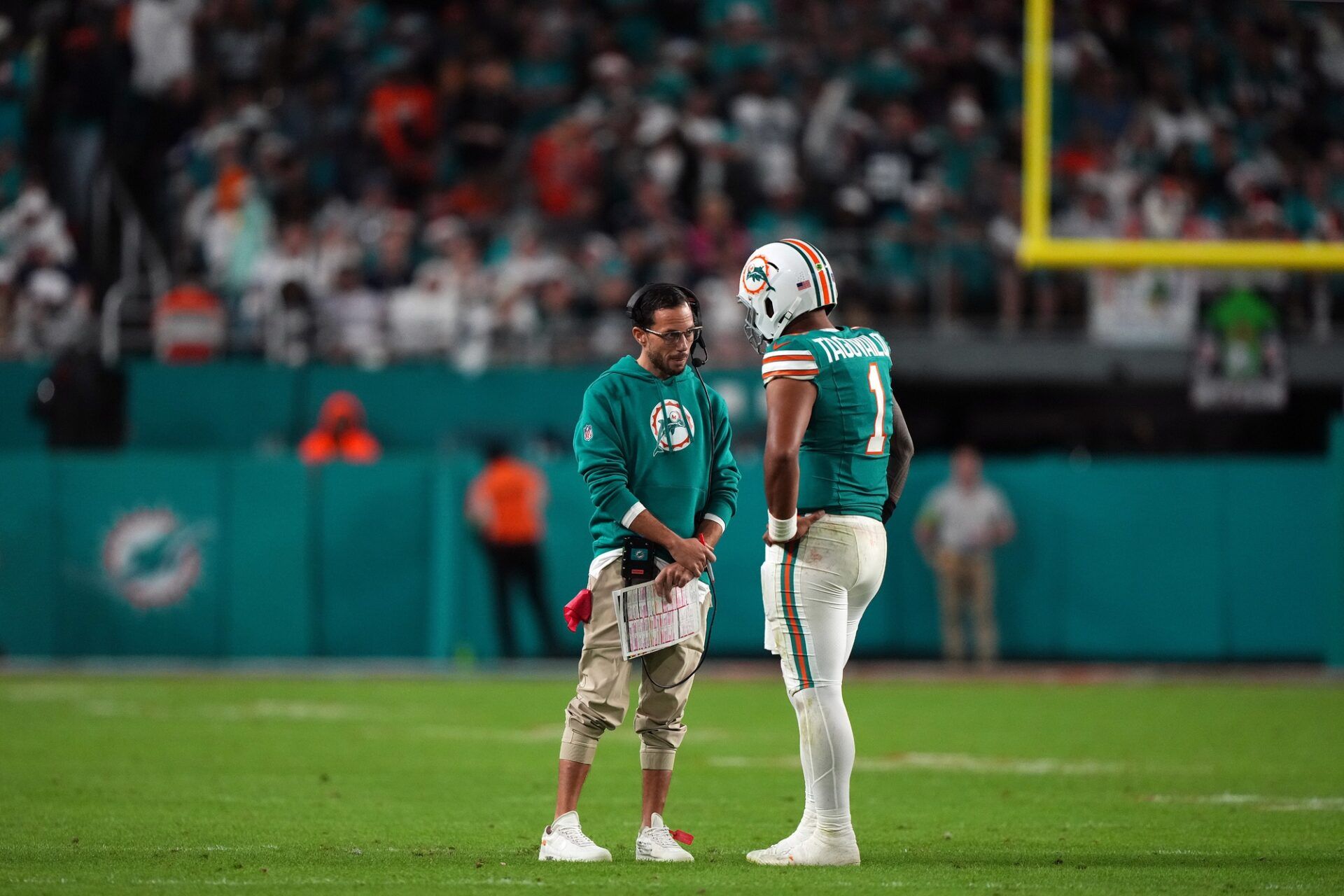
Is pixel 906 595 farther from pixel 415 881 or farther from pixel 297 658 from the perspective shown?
pixel 415 881

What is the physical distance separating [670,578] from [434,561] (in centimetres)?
1170

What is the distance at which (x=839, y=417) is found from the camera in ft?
21.2

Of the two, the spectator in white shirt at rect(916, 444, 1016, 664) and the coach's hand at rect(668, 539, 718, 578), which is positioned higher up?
the coach's hand at rect(668, 539, 718, 578)

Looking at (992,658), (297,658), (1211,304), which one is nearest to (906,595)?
(992,658)

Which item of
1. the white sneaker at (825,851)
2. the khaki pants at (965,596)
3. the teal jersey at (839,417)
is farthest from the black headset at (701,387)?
the khaki pants at (965,596)

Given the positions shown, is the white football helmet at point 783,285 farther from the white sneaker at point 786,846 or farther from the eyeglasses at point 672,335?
the white sneaker at point 786,846

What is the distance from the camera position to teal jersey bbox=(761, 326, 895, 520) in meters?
6.43

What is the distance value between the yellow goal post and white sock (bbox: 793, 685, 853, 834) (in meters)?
8.81

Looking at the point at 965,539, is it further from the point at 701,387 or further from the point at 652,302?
the point at 652,302

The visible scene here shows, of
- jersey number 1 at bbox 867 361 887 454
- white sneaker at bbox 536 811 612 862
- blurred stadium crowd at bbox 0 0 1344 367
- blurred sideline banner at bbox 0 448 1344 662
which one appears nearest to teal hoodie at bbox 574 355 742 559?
jersey number 1 at bbox 867 361 887 454

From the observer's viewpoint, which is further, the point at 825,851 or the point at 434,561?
the point at 434,561

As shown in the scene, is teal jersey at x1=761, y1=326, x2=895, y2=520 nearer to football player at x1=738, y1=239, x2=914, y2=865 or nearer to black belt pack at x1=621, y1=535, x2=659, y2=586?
football player at x1=738, y1=239, x2=914, y2=865

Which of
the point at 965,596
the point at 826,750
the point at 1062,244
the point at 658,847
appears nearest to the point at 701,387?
the point at 826,750

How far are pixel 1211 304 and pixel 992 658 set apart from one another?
13.0 feet
